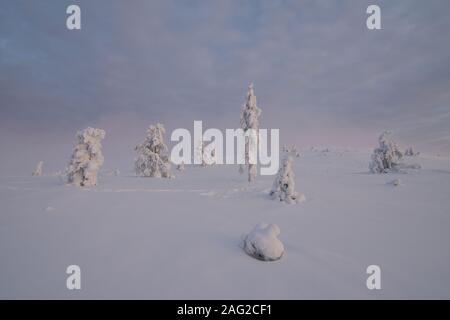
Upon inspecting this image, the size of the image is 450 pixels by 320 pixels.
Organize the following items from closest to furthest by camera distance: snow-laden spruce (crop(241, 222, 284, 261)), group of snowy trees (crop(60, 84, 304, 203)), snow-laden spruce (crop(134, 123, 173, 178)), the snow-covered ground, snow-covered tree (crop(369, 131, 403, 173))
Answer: the snow-covered ground < snow-laden spruce (crop(241, 222, 284, 261)) < group of snowy trees (crop(60, 84, 304, 203)) < snow-covered tree (crop(369, 131, 403, 173)) < snow-laden spruce (crop(134, 123, 173, 178))

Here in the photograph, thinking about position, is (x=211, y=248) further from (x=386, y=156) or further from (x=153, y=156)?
(x=386, y=156)

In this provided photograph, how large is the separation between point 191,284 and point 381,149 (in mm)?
28682

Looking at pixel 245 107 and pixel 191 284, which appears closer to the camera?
pixel 191 284

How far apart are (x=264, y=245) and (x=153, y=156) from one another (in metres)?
23.9

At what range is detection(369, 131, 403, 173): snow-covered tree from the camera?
24672 millimetres

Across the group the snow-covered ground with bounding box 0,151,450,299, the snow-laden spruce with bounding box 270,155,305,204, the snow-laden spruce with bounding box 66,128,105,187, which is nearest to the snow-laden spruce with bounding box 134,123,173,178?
the snow-laden spruce with bounding box 66,128,105,187

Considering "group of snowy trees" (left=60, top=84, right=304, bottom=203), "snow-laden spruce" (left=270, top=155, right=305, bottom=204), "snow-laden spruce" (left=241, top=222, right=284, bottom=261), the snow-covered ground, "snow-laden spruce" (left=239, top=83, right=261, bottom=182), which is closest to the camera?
the snow-covered ground

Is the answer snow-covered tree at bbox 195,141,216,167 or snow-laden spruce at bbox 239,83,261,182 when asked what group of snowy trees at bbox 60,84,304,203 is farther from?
snow-covered tree at bbox 195,141,216,167

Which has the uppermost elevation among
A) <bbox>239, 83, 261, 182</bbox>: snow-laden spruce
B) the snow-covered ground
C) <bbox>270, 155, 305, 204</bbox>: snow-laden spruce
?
<bbox>239, 83, 261, 182</bbox>: snow-laden spruce

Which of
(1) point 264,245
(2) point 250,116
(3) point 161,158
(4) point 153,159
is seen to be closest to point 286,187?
(1) point 264,245

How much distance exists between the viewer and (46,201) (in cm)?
1036

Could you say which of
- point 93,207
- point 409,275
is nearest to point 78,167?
point 93,207

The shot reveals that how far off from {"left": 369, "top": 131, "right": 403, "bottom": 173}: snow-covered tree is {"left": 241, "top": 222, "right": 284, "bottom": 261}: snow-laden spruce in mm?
25179
